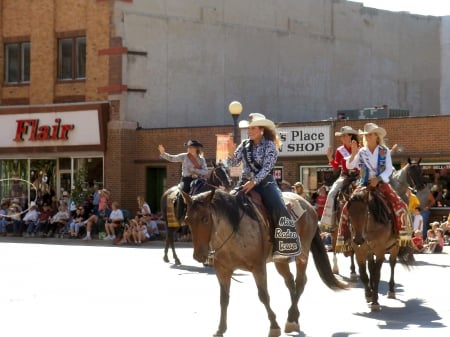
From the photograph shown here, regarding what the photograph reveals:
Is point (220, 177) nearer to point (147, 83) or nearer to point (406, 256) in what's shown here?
point (406, 256)

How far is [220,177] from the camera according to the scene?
17.3 m

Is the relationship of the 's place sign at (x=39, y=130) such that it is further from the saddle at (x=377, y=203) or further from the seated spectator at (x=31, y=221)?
the saddle at (x=377, y=203)

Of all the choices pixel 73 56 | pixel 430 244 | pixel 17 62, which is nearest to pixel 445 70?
pixel 73 56

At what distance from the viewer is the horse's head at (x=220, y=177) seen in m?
17.0

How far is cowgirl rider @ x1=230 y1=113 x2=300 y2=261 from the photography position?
10.8 m

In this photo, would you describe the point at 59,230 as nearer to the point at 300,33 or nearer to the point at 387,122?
the point at 387,122

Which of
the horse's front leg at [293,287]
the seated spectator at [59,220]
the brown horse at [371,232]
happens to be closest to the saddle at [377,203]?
the brown horse at [371,232]

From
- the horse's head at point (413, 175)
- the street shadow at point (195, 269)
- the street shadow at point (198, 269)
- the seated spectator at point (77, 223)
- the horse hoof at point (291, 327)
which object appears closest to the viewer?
the horse hoof at point (291, 327)

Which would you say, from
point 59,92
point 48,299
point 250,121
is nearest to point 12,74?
point 59,92

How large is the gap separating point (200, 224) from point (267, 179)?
1.29 metres

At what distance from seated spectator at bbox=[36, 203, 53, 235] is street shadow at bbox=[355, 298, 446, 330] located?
22678 millimetres

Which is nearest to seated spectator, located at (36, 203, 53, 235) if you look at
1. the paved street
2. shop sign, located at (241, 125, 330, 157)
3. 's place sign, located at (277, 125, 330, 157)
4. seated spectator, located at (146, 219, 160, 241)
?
seated spectator, located at (146, 219, 160, 241)

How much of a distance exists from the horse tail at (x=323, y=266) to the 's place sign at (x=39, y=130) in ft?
85.5

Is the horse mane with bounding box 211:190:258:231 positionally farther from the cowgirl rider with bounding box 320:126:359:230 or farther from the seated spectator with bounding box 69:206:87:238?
the seated spectator with bounding box 69:206:87:238
